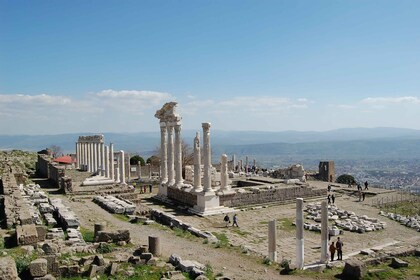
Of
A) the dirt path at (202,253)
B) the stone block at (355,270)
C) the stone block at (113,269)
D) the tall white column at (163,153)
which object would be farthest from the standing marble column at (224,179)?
the stone block at (113,269)

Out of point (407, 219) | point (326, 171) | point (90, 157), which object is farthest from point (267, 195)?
point (326, 171)

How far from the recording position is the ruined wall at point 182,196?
29188 millimetres

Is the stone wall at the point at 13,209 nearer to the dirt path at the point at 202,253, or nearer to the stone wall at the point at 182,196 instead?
the dirt path at the point at 202,253

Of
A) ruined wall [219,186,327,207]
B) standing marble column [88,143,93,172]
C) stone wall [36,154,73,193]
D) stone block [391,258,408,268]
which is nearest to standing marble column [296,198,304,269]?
stone block [391,258,408,268]

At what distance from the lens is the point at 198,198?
28469 millimetres

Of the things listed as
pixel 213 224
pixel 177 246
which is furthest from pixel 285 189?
pixel 177 246

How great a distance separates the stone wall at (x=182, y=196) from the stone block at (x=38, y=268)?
1825 centimetres

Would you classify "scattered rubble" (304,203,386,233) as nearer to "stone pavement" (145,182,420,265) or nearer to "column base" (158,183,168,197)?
"stone pavement" (145,182,420,265)

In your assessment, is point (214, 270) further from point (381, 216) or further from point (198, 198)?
point (381, 216)

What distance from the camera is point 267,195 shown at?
104 ft

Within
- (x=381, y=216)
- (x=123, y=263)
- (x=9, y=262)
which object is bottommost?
(x=381, y=216)

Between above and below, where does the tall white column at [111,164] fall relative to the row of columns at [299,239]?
above

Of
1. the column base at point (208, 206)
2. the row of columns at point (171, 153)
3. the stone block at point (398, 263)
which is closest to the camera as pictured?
the stone block at point (398, 263)

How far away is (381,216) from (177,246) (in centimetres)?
1698
